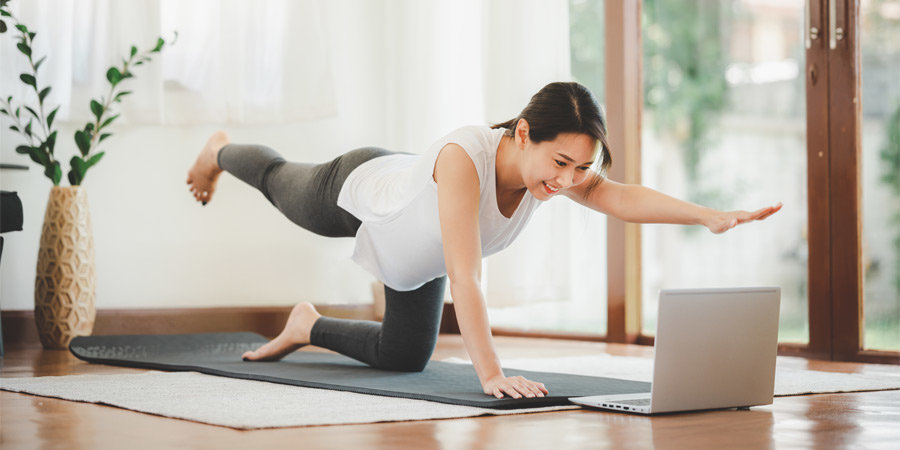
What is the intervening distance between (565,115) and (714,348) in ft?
1.54

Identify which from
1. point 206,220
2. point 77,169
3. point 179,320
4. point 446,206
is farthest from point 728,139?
point 77,169

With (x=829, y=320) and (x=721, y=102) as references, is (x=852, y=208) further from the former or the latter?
(x=721, y=102)

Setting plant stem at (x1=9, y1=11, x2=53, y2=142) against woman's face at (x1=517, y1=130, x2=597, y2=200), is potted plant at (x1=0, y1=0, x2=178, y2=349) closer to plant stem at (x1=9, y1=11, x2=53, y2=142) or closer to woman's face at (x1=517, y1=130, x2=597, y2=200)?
plant stem at (x1=9, y1=11, x2=53, y2=142)

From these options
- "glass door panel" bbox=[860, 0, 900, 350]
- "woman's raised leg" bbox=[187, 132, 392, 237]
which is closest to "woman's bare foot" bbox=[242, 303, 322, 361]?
"woman's raised leg" bbox=[187, 132, 392, 237]

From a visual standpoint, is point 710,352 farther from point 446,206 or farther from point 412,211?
point 412,211

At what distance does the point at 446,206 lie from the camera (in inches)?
69.5

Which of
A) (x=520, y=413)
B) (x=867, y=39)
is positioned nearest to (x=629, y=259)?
(x=867, y=39)

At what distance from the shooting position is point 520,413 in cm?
159

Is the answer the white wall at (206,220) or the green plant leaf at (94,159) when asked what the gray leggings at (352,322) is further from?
the white wall at (206,220)

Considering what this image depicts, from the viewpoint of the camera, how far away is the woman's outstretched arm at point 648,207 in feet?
5.57

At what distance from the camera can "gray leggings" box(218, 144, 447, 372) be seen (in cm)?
222

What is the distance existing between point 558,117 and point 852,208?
148 centimetres

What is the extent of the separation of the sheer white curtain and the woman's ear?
2059 mm

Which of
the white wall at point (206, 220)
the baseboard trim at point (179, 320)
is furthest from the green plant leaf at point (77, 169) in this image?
the baseboard trim at point (179, 320)
